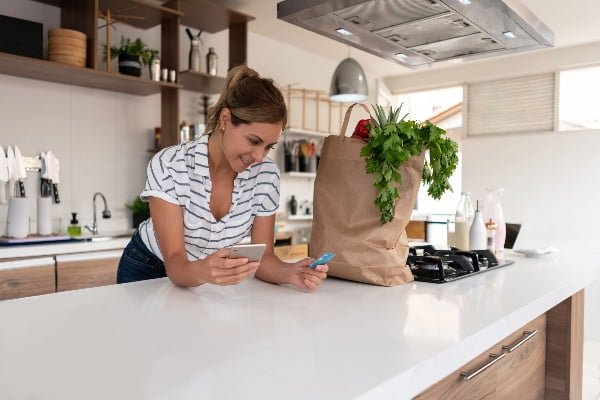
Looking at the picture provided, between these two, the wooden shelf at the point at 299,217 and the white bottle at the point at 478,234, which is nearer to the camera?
the white bottle at the point at 478,234

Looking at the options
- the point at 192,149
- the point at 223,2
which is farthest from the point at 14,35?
the point at 192,149

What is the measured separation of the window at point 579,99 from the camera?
15.5 feet

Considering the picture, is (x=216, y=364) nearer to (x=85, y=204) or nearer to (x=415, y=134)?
(x=415, y=134)

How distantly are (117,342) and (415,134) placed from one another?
838mm

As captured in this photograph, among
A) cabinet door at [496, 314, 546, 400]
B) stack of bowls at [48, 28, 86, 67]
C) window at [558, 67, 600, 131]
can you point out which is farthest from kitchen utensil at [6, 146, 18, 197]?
window at [558, 67, 600, 131]

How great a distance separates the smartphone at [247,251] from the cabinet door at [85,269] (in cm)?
190

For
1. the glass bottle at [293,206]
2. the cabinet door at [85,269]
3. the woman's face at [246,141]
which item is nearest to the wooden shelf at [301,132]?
the glass bottle at [293,206]

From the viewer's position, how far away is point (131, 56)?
125 inches

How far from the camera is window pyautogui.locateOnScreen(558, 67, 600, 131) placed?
15.5 feet

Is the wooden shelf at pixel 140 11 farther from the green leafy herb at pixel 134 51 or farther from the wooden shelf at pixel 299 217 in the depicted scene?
the wooden shelf at pixel 299 217

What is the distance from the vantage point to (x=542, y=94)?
4938 millimetres

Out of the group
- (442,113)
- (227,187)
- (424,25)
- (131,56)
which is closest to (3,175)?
(131,56)

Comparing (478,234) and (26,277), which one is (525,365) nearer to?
(478,234)

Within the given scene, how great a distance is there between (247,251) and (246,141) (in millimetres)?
388
